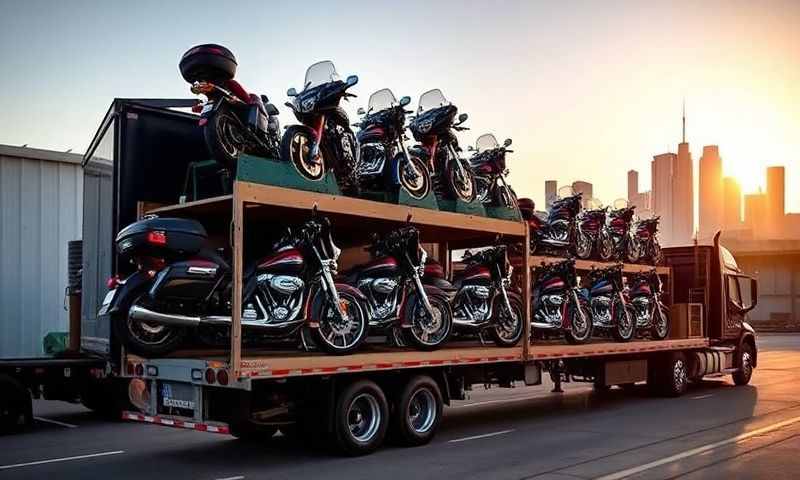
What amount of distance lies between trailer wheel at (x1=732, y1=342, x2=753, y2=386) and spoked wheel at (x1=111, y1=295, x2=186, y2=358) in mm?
12383

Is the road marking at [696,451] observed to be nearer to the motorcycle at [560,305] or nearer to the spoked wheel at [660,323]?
the motorcycle at [560,305]

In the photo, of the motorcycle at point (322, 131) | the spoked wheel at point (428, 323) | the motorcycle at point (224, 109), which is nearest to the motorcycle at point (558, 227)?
the spoked wheel at point (428, 323)

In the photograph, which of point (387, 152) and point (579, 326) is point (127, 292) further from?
point (579, 326)

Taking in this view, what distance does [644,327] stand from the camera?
1520 cm

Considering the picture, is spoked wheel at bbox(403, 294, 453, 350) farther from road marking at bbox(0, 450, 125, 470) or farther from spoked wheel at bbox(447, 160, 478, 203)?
road marking at bbox(0, 450, 125, 470)

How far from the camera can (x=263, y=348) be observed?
953 centimetres

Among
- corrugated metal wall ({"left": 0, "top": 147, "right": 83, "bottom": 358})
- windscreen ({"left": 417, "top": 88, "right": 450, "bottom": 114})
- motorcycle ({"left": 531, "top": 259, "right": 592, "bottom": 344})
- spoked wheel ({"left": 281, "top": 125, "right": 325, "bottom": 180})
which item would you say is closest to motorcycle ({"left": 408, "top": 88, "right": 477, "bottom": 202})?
windscreen ({"left": 417, "top": 88, "right": 450, "bottom": 114})

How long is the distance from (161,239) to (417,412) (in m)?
3.57

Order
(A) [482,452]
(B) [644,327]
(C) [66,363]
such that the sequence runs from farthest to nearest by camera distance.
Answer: (B) [644,327], (C) [66,363], (A) [482,452]

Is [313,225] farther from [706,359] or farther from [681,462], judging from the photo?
[706,359]

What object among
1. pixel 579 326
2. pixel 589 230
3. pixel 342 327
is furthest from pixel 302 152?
pixel 589 230

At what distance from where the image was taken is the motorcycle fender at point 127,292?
8.20 metres

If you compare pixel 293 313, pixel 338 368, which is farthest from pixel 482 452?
pixel 293 313

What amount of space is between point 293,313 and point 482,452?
8.62 ft
